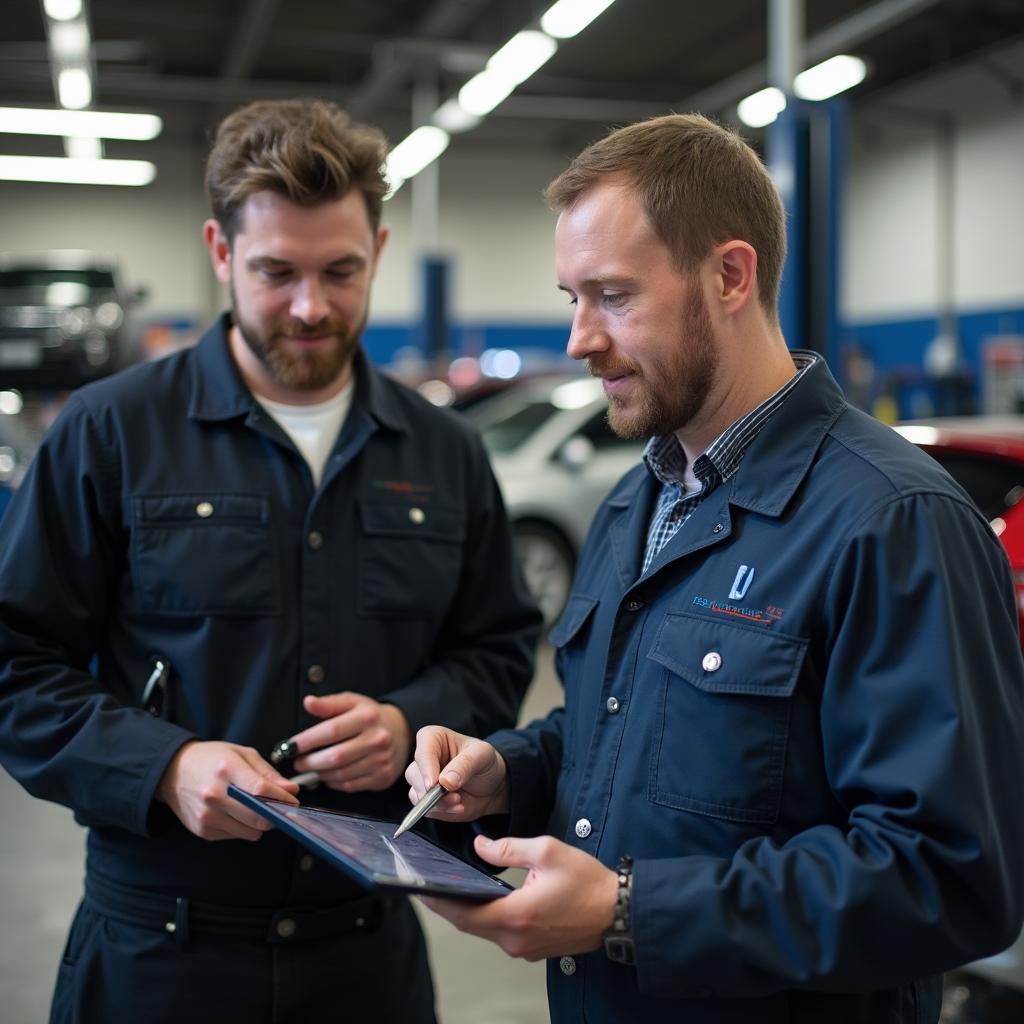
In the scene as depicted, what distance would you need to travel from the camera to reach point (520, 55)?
30.7 ft

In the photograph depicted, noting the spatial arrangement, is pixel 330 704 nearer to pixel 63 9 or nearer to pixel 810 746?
pixel 810 746

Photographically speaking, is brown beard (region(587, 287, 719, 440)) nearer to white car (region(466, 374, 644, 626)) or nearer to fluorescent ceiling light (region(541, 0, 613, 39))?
white car (region(466, 374, 644, 626))

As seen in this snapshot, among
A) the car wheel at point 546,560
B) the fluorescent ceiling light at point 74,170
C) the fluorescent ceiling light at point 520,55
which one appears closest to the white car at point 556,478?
the car wheel at point 546,560

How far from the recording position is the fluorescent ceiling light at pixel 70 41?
9141 mm

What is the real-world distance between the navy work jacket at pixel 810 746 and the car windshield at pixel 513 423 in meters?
5.62

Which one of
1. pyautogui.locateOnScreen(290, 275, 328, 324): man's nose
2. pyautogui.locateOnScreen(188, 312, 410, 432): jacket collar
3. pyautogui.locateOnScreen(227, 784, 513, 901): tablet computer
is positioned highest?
pyautogui.locateOnScreen(290, 275, 328, 324): man's nose

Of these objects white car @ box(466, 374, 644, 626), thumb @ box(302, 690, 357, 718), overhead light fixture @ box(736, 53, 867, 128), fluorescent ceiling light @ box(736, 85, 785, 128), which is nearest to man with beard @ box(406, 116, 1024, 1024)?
thumb @ box(302, 690, 357, 718)

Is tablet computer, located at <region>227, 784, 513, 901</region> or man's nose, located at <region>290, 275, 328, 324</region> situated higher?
man's nose, located at <region>290, 275, 328, 324</region>

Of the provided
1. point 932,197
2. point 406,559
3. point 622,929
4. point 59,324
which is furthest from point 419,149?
point 622,929

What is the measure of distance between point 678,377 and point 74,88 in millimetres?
11250

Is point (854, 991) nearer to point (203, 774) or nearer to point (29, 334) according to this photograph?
point (203, 774)

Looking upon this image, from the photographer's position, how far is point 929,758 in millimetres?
1044

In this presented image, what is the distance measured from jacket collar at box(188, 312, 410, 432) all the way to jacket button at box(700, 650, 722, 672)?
0.82 meters

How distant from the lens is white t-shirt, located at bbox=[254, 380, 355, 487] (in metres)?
1.84
